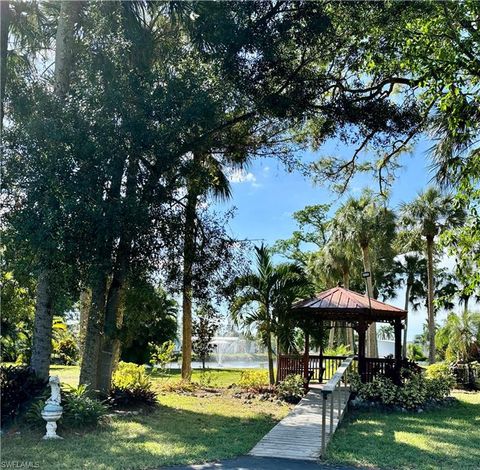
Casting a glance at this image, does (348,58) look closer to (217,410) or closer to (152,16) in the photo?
(152,16)

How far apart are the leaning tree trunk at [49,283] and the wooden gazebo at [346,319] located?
737 centimetres

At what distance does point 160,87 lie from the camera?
919 cm

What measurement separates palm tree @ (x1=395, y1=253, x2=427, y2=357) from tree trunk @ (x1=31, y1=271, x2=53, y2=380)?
2920cm

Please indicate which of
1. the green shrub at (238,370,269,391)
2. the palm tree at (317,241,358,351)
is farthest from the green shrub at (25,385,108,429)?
the palm tree at (317,241,358,351)

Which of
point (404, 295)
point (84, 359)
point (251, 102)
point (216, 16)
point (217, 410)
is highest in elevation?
point (216, 16)

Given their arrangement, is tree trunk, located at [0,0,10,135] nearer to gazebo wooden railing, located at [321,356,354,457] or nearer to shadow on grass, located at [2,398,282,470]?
shadow on grass, located at [2,398,282,470]

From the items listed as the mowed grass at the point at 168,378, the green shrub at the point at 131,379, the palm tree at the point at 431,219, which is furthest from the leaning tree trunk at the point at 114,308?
the palm tree at the point at 431,219

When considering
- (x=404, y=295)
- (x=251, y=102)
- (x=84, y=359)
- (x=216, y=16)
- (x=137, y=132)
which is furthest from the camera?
(x=404, y=295)

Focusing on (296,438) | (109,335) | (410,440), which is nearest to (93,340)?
Result: (109,335)

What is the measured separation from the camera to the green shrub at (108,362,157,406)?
1093cm

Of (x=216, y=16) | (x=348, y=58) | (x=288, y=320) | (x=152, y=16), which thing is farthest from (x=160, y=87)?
(x=288, y=320)

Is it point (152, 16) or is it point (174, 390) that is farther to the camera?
point (174, 390)

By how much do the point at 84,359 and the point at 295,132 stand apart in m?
8.03

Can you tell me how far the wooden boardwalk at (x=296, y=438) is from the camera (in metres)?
7.41
